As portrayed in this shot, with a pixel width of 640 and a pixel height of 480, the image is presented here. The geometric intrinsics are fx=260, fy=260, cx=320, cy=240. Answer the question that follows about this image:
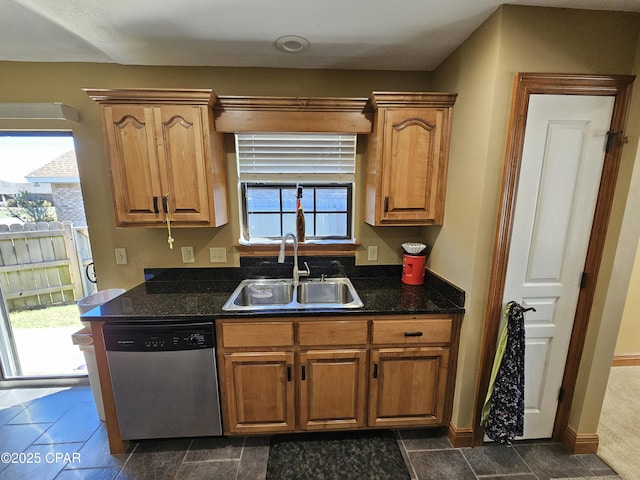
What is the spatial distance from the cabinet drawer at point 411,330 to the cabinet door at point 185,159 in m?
1.35

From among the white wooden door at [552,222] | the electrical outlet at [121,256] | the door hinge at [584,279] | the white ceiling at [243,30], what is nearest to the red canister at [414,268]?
the white wooden door at [552,222]

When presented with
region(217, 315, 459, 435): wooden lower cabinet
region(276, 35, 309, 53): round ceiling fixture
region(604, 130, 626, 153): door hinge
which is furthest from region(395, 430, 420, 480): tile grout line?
region(276, 35, 309, 53): round ceiling fixture

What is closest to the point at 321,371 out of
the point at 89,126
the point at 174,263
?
the point at 174,263

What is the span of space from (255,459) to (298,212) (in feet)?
5.31

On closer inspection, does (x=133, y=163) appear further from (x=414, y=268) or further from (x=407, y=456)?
(x=407, y=456)

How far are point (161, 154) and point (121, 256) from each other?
97cm

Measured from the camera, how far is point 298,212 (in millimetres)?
1990

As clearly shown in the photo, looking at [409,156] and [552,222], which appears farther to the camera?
[409,156]

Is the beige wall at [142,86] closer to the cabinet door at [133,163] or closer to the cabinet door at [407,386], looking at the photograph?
the cabinet door at [133,163]

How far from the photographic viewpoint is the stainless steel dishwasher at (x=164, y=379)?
150cm

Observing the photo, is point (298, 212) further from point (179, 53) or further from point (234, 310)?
point (179, 53)

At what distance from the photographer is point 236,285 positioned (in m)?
2.03

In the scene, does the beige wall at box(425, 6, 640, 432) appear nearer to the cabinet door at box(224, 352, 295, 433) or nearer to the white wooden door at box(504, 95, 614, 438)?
the white wooden door at box(504, 95, 614, 438)

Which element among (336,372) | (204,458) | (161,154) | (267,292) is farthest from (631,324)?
(161,154)
